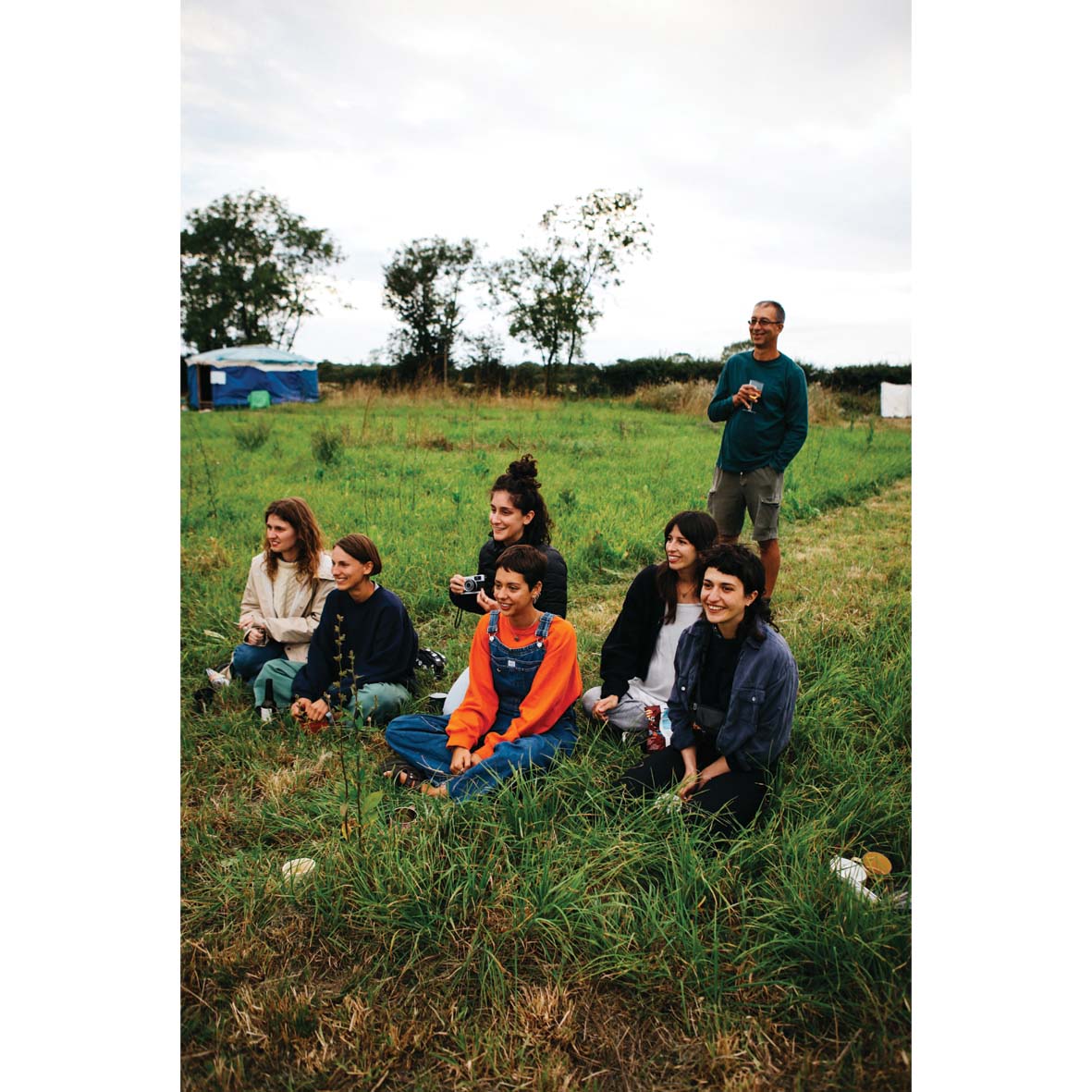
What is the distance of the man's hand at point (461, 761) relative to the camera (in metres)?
2.64

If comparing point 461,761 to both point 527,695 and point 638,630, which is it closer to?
point 527,695

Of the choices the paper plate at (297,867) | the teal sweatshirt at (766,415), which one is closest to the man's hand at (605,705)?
the paper plate at (297,867)

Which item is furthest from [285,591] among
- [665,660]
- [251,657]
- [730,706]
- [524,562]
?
[730,706]

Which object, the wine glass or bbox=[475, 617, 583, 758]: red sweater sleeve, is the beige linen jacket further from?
the wine glass

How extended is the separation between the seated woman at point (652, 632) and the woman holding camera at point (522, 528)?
0.33 metres

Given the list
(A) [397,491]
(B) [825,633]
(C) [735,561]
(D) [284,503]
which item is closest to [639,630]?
(C) [735,561]

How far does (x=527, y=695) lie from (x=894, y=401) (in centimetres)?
784

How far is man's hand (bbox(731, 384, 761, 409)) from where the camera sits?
148 inches

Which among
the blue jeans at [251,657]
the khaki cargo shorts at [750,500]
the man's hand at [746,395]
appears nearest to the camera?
the blue jeans at [251,657]

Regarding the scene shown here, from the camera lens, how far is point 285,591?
11.9ft

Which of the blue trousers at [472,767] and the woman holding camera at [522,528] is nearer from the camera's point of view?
the blue trousers at [472,767]

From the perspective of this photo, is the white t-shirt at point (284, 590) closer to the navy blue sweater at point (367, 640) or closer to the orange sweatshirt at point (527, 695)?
the navy blue sweater at point (367, 640)

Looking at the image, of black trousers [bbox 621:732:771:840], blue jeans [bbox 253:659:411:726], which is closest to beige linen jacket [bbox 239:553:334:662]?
blue jeans [bbox 253:659:411:726]

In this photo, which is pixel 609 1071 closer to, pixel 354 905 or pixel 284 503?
pixel 354 905
